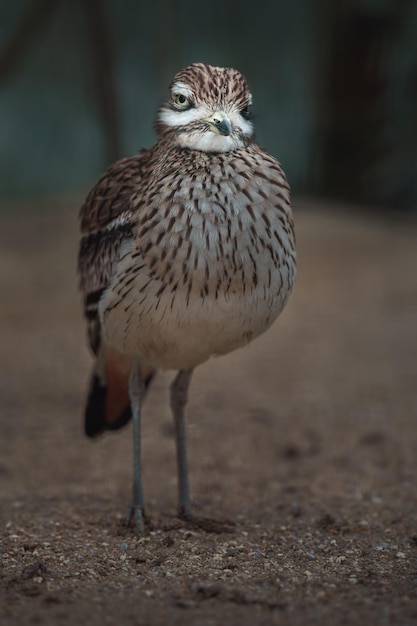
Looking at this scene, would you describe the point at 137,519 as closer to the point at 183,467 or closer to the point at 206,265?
the point at 183,467

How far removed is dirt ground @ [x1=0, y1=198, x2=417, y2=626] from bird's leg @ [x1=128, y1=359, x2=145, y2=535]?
0.09m

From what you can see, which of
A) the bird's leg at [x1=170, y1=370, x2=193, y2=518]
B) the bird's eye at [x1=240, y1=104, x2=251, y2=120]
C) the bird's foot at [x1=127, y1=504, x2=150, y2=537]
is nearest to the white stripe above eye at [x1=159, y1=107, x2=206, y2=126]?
the bird's eye at [x1=240, y1=104, x2=251, y2=120]

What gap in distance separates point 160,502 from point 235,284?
1.48m

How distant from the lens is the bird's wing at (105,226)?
3994 millimetres

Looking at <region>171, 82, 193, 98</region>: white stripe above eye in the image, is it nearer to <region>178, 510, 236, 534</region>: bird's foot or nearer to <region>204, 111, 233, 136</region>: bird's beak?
<region>204, 111, 233, 136</region>: bird's beak

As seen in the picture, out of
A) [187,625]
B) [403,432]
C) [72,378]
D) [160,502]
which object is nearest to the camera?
[187,625]

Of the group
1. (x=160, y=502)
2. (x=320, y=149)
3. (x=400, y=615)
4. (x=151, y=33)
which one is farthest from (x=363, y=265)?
(x=400, y=615)

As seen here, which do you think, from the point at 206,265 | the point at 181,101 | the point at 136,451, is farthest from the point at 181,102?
the point at 136,451

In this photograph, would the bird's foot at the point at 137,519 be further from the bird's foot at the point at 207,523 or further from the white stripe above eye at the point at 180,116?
the white stripe above eye at the point at 180,116

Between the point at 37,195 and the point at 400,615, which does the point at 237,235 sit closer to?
the point at 400,615

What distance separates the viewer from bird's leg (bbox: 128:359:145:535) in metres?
4.08

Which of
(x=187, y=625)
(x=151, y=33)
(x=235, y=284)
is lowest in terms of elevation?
(x=187, y=625)

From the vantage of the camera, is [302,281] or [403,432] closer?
[403,432]

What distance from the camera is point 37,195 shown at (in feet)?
37.6
